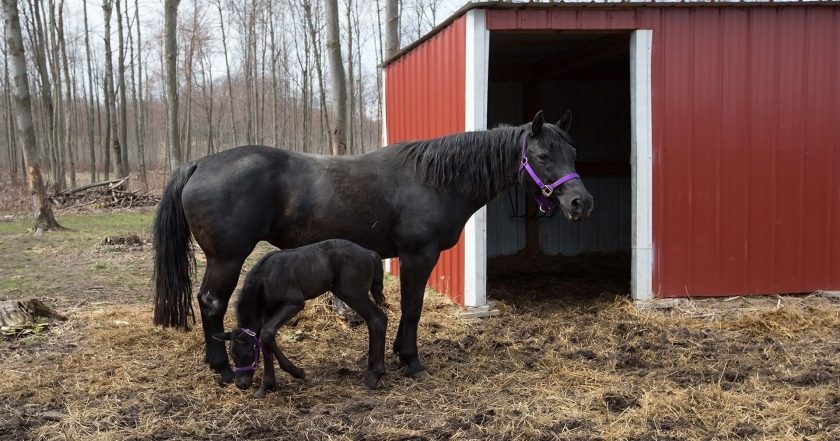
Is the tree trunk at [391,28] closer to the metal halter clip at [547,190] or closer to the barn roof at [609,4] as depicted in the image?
the barn roof at [609,4]

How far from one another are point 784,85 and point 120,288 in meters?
7.63

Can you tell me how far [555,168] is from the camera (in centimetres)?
451

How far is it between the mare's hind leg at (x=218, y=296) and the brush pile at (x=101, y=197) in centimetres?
1582

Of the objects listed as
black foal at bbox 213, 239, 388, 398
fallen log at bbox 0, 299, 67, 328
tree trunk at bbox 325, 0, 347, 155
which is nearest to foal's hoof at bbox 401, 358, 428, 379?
black foal at bbox 213, 239, 388, 398

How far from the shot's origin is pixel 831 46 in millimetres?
6629

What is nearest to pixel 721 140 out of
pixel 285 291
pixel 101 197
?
pixel 285 291

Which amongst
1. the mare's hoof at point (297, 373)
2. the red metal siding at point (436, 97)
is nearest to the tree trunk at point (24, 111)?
the red metal siding at point (436, 97)

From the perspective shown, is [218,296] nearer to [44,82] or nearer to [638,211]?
[638,211]

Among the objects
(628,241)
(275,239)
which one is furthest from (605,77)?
(275,239)

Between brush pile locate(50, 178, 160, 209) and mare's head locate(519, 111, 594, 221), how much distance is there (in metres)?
16.8

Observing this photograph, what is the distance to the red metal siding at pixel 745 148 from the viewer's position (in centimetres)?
653

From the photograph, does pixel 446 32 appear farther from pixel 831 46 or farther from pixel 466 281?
pixel 831 46

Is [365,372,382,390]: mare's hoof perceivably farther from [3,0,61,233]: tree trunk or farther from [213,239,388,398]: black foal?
[3,0,61,233]: tree trunk

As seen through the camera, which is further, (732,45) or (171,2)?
(171,2)
